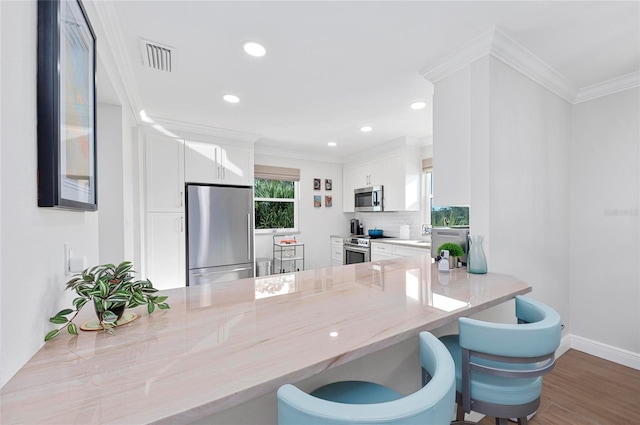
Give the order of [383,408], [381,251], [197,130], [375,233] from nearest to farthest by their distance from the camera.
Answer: [383,408], [197,130], [381,251], [375,233]

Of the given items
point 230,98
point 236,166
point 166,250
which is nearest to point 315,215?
point 236,166

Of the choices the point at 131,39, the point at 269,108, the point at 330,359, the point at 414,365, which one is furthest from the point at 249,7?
the point at 414,365

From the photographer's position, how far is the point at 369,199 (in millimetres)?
4785

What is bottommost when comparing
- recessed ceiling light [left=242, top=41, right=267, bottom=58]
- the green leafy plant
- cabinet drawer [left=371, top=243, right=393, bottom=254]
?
cabinet drawer [left=371, top=243, right=393, bottom=254]

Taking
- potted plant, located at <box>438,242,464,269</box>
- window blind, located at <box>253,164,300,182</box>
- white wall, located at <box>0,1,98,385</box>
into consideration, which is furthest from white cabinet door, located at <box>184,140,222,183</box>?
potted plant, located at <box>438,242,464,269</box>

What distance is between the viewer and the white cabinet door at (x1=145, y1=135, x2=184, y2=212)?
11.1 feet

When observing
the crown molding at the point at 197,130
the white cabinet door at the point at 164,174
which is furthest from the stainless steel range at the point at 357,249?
the white cabinet door at the point at 164,174

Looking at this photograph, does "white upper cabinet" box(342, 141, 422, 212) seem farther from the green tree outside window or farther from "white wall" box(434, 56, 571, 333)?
"white wall" box(434, 56, 571, 333)

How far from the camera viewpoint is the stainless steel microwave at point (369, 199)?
457 centimetres

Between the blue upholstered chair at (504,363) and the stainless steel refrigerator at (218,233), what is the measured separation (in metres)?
3.23

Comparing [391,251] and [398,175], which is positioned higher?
[398,175]

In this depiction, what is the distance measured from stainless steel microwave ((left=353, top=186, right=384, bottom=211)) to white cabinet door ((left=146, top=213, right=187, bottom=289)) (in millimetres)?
2887

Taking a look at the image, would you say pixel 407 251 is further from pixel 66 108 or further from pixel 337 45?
pixel 66 108

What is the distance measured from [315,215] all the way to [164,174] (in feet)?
8.74
